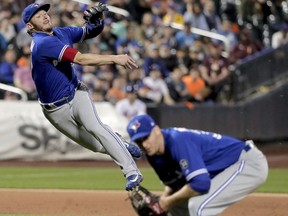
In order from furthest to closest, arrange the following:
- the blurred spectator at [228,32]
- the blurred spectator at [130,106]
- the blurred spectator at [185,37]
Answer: the blurred spectator at [228,32] → the blurred spectator at [185,37] → the blurred spectator at [130,106]

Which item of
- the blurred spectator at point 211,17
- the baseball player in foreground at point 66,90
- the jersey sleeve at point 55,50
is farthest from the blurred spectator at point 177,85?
the jersey sleeve at point 55,50

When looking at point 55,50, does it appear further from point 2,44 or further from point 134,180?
point 2,44

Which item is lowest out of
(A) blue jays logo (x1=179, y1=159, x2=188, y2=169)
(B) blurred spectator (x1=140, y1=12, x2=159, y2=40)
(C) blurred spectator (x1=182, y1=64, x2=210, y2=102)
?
(C) blurred spectator (x1=182, y1=64, x2=210, y2=102)

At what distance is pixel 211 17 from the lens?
20000mm

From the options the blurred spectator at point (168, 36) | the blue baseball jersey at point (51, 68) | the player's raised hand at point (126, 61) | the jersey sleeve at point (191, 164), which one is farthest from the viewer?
the blurred spectator at point (168, 36)

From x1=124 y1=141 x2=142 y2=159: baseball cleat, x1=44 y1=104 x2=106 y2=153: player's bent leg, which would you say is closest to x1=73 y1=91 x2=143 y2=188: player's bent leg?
x1=44 y1=104 x2=106 y2=153: player's bent leg

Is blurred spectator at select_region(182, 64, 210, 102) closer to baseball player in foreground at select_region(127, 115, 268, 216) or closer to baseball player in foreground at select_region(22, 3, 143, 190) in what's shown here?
baseball player in foreground at select_region(22, 3, 143, 190)

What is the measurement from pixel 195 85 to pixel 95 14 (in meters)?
8.18

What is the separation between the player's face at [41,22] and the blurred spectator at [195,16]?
1060cm

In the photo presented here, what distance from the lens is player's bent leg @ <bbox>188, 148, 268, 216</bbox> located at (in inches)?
257

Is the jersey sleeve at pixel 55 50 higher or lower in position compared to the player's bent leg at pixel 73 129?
higher

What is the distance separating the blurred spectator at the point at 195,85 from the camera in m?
17.5

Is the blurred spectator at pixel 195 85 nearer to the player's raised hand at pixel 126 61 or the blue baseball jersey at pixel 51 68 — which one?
the blue baseball jersey at pixel 51 68

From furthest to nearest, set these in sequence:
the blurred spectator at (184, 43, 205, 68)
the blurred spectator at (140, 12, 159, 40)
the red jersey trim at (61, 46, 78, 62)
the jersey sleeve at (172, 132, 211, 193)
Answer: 1. the blurred spectator at (140, 12, 159, 40)
2. the blurred spectator at (184, 43, 205, 68)
3. the red jersey trim at (61, 46, 78, 62)
4. the jersey sleeve at (172, 132, 211, 193)
